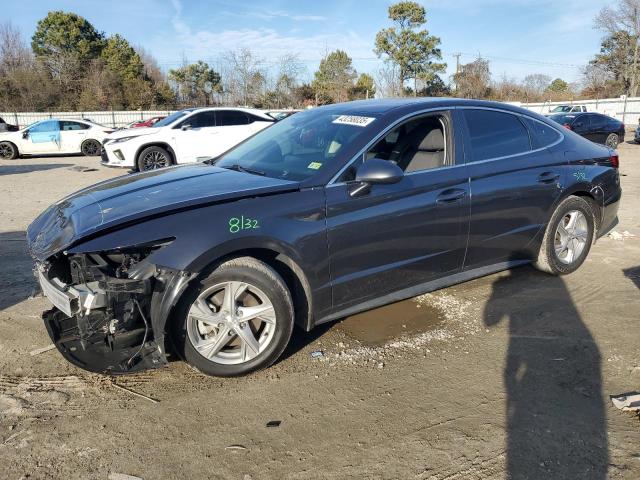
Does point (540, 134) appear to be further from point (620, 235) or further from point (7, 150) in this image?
point (7, 150)

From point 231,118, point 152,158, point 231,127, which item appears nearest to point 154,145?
point 152,158

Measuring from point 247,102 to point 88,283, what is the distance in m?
41.0

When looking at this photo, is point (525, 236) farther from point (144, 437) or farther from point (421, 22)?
point (421, 22)

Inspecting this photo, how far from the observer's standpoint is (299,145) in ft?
13.2

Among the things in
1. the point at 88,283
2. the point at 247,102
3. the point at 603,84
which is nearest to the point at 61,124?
the point at 88,283

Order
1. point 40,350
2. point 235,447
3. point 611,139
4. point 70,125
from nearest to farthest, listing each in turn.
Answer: point 235,447, point 40,350, point 70,125, point 611,139

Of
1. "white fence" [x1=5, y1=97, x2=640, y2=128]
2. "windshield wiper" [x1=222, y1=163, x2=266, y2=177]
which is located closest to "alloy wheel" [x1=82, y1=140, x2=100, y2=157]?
"white fence" [x1=5, y1=97, x2=640, y2=128]

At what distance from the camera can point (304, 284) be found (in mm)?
3414

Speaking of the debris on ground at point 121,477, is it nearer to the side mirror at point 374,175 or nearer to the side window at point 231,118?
the side mirror at point 374,175

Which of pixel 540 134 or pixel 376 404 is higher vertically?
pixel 540 134

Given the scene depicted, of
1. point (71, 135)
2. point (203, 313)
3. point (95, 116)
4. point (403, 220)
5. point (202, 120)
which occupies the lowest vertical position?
point (203, 313)

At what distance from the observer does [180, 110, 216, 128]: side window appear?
12555 millimetres

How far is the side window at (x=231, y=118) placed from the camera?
13.0 m

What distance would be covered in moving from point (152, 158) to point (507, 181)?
961cm
